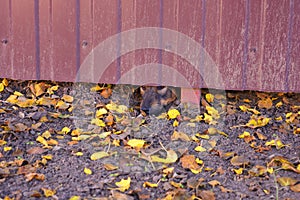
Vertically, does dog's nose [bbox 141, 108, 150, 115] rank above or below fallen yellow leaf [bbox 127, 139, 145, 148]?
above

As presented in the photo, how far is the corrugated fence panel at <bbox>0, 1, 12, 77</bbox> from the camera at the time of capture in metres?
3.28

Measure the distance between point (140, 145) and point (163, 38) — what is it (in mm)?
789

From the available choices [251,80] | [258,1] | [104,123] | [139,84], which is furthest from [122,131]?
[258,1]

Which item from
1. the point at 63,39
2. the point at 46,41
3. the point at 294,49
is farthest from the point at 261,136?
the point at 46,41

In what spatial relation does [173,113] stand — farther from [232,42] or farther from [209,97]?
[232,42]

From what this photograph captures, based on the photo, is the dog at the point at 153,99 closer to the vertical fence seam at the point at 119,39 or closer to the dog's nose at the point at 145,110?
the dog's nose at the point at 145,110

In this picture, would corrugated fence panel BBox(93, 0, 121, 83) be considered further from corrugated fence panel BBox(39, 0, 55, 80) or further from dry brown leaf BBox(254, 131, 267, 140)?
dry brown leaf BBox(254, 131, 267, 140)

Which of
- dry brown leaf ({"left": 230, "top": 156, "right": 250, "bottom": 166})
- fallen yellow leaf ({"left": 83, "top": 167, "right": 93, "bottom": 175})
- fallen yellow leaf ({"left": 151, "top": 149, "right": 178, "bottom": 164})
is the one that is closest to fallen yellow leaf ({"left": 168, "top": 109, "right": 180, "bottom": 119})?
fallen yellow leaf ({"left": 151, "top": 149, "right": 178, "bottom": 164})

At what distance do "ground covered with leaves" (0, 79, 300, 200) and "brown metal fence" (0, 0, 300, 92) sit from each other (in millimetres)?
161

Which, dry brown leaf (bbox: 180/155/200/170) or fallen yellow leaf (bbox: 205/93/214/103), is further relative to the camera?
fallen yellow leaf (bbox: 205/93/214/103)

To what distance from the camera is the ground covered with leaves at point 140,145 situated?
220 centimetres

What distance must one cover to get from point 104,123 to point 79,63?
1.78ft

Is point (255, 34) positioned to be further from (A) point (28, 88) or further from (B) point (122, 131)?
(A) point (28, 88)

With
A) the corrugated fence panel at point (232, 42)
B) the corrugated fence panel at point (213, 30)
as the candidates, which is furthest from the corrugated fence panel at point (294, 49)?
the corrugated fence panel at point (213, 30)
